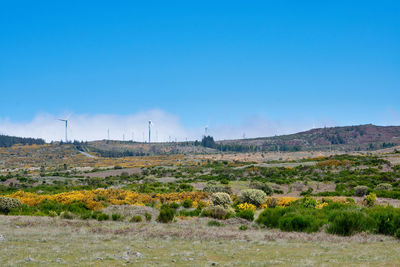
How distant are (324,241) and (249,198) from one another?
479 inches

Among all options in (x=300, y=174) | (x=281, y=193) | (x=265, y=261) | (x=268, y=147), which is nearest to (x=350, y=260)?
(x=265, y=261)

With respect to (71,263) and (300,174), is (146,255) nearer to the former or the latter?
(71,263)

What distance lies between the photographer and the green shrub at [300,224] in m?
15.3

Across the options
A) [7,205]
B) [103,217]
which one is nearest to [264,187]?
[103,217]

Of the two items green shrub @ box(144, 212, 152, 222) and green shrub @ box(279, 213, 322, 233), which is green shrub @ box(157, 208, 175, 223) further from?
green shrub @ box(279, 213, 322, 233)

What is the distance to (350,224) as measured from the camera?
14.4 meters

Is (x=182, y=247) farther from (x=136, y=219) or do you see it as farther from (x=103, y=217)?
(x=103, y=217)

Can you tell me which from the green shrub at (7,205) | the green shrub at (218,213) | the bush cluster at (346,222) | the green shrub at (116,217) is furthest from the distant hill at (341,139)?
the bush cluster at (346,222)

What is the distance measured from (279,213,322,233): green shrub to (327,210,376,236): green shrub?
2.08ft

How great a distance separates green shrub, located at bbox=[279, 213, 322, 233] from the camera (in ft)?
50.1

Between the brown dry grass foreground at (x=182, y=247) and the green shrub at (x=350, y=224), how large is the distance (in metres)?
0.67

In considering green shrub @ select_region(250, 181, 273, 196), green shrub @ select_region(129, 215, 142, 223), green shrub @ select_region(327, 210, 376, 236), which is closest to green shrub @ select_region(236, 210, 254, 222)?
green shrub @ select_region(327, 210, 376, 236)

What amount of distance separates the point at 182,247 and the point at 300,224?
5.86 metres

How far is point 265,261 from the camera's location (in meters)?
10.4
